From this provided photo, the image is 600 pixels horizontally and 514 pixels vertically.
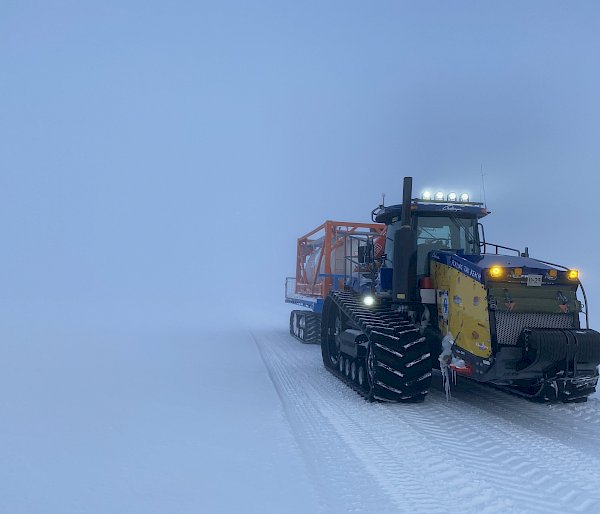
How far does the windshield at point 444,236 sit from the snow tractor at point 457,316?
0.02m

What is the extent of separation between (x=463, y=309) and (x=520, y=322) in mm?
775

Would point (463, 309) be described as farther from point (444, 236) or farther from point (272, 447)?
point (272, 447)

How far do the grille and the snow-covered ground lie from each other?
117 cm

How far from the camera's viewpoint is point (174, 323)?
68.9ft

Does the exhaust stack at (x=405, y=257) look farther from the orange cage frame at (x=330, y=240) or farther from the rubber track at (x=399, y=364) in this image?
the orange cage frame at (x=330, y=240)

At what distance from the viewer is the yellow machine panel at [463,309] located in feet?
22.4

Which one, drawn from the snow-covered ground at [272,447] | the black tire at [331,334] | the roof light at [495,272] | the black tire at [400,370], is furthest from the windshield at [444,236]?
the black tire at [331,334]

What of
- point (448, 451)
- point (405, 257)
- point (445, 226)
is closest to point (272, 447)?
point (448, 451)

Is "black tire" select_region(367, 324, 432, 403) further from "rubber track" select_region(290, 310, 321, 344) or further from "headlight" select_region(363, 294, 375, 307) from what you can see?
A: "rubber track" select_region(290, 310, 321, 344)

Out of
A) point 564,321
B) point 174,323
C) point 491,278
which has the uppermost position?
point 491,278

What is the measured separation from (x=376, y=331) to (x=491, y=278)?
188cm

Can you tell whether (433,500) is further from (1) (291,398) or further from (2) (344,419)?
(1) (291,398)

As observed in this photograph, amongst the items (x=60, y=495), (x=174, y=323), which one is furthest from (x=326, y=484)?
(x=174, y=323)

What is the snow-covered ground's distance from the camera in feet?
13.6
